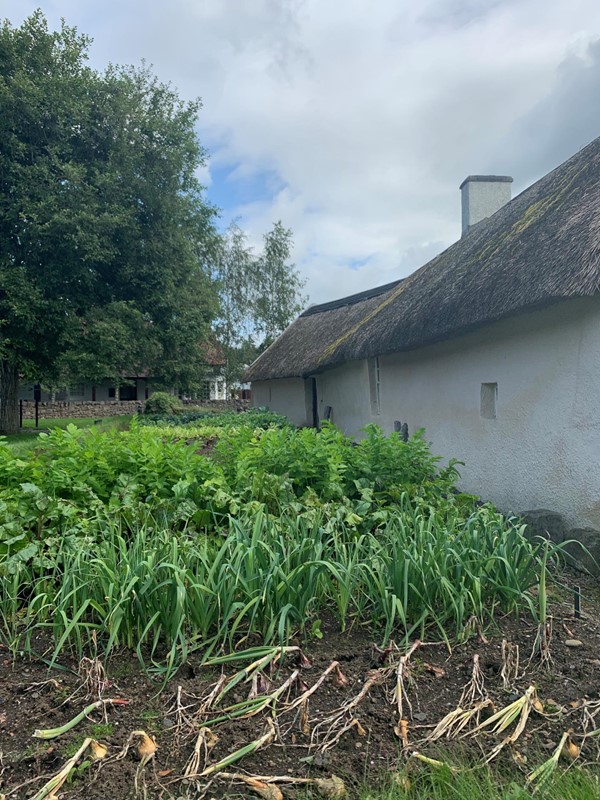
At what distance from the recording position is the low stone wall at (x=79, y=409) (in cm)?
2766

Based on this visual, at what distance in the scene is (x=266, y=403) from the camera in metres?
22.5

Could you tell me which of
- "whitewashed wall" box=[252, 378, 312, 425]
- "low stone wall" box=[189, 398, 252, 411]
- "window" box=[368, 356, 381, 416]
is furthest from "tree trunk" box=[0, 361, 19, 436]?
"low stone wall" box=[189, 398, 252, 411]

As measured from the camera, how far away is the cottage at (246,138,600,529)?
197 inches

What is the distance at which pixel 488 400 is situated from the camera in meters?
6.50

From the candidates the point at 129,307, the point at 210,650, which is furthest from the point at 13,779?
the point at 129,307

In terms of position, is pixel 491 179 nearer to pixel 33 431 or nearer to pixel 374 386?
pixel 374 386

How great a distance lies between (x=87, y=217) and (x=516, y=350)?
12661mm

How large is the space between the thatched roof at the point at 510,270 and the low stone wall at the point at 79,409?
2124 cm

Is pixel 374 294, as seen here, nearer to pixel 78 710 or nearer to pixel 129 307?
pixel 129 307

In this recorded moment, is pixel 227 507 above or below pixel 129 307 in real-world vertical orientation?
below

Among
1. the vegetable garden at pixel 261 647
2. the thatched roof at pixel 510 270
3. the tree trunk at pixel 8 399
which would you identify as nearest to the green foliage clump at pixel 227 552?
the vegetable garden at pixel 261 647

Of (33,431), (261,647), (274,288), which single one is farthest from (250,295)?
(261,647)

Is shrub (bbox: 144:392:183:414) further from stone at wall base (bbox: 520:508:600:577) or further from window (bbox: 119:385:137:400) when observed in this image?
stone at wall base (bbox: 520:508:600:577)

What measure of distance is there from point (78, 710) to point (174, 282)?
16.7 m
